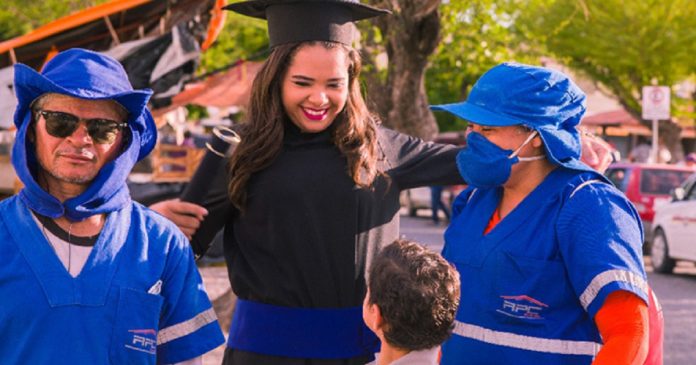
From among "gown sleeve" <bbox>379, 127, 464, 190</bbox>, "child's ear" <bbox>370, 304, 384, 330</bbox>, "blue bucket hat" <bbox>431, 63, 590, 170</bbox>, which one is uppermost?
"blue bucket hat" <bbox>431, 63, 590, 170</bbox>

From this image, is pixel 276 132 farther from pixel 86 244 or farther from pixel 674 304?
pixel 674 304

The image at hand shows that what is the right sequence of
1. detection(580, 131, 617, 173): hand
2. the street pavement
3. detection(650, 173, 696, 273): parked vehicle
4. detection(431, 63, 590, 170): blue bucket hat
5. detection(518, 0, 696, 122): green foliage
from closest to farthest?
detection(431, 63, 590, 170): blue bucket hat
detection(580, 131, 617, 173): hand
the street pavement
detection(650, 173, 696, 273): parked vehicle
detection(518, 0, 696, 122): green foliage

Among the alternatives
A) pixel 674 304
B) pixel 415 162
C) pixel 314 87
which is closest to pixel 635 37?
pixel 674 304

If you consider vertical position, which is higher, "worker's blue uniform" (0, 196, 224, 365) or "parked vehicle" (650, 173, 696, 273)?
"worker's blue uniform" (0, 196, 224, 365)

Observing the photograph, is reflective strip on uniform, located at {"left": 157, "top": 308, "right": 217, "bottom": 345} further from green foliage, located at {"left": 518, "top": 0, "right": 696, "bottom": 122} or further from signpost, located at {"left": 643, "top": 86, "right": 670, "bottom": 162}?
green foliage, located at {"left": 518, "top": 0, "right": 696, "bottom": 122}

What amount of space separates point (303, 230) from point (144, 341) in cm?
Answer: 83

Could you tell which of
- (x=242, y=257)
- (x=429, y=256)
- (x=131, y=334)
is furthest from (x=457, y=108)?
(x=131, y=334)

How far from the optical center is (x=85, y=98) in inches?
112

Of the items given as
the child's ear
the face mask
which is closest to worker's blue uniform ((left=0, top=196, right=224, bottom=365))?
the child's ear

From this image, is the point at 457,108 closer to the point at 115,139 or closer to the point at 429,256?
the point at 429,256

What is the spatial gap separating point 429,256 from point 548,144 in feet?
1.82

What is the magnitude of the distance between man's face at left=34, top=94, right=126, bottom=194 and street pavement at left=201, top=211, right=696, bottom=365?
4253mm

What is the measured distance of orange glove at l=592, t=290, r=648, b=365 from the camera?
9.31 feet

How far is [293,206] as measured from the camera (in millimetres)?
3586
